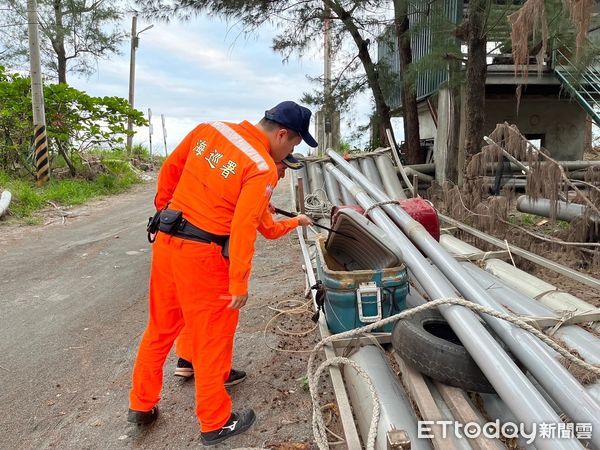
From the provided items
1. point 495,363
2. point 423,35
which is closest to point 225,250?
point 495,363

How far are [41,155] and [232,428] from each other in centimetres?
1085

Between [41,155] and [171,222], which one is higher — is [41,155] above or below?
above

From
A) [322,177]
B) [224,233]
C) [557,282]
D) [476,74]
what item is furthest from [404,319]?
[476,74]

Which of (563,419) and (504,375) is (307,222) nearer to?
(504,375)

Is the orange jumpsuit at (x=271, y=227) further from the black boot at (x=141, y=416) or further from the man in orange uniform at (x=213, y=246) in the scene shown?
the black boot at (x=141, y=416)

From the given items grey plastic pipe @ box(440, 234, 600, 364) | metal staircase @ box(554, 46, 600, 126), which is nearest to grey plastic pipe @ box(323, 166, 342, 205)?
grey plastic pipe @ box(440, 234, 600, 364)

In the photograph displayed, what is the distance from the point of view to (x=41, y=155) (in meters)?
11.5

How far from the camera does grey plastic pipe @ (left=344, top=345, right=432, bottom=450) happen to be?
217 centimetres

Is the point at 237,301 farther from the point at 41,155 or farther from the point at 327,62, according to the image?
the point at 327,62

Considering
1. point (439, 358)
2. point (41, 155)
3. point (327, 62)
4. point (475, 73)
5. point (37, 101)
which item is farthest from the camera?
point (327, 62)

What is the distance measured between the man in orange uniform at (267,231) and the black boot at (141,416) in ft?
1.37

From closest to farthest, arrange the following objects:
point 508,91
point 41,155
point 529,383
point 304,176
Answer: point 529,383, point 304,176, point 41,155, point 508,91

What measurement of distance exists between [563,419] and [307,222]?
1578 millimetres

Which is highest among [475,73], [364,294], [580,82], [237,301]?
[580,82]
